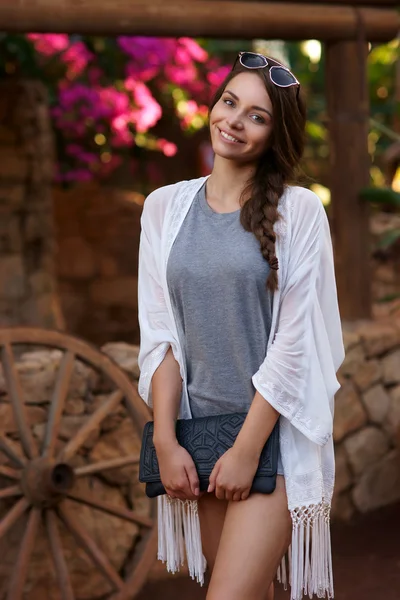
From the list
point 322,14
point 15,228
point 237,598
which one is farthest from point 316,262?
point 15,228

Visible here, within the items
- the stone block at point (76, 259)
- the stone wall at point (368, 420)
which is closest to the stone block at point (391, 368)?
the stone wall at point (368, 420)

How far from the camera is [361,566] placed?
4.38m

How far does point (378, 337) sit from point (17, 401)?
6.53 feet

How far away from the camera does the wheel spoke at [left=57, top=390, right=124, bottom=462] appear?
3.73 metres

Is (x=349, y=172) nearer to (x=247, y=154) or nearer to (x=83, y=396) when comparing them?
(x=83, y=396)

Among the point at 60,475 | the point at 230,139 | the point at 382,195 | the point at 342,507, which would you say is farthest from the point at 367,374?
the point at 230,139

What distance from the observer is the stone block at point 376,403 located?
16.3 ft

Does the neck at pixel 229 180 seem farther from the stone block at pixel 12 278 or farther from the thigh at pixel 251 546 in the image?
the stone block at pixel 12 278

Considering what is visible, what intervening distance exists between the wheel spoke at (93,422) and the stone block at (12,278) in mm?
2064

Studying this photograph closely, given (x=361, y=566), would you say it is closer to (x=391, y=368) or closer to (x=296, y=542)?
(x=391, y=368)

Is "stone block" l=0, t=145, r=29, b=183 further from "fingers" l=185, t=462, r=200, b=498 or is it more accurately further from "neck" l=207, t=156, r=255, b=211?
"fingers" l=185, t=462, r=200, b=498

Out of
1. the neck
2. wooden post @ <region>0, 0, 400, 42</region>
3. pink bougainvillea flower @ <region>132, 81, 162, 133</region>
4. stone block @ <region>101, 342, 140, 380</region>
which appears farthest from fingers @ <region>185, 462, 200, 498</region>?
pink bougainvillea flower @ <region>132, 81, 162, 133</region>

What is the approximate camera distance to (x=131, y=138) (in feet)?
23.9

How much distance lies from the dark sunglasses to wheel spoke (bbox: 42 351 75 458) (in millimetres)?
1681
